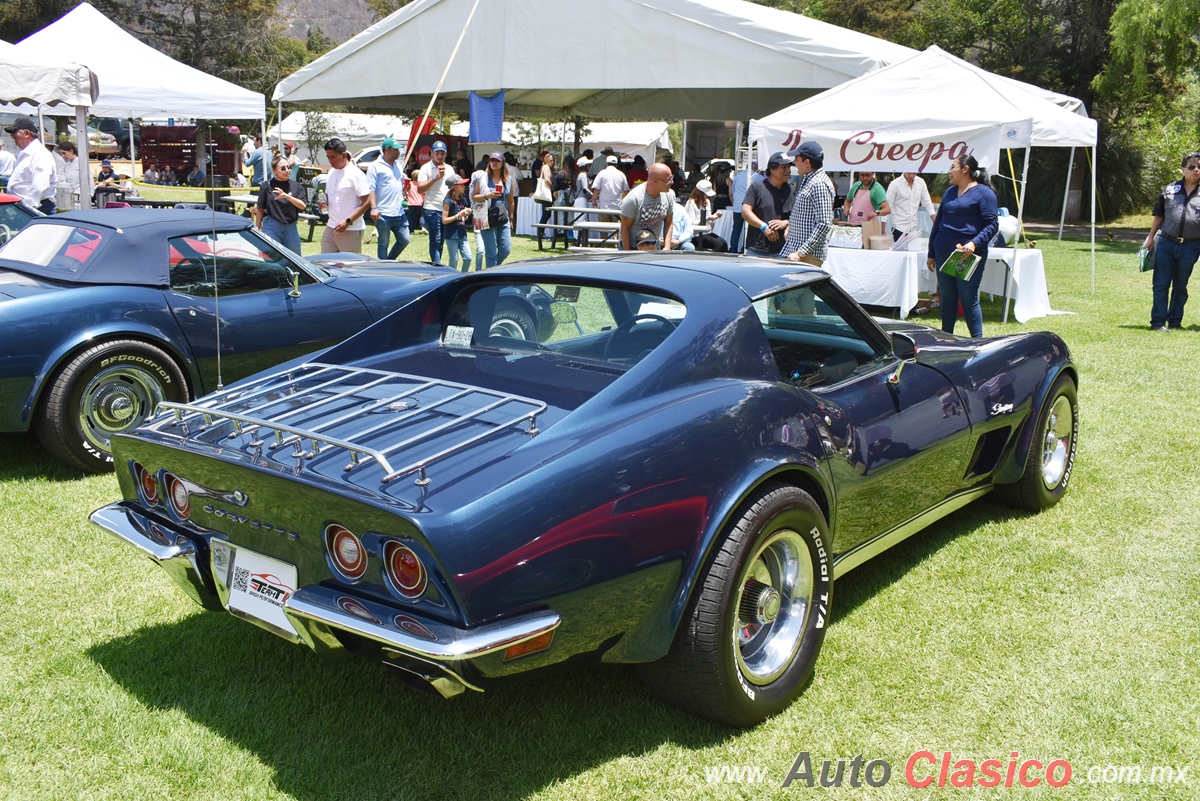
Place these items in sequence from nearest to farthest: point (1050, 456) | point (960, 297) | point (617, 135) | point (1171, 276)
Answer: point (1050, 456) → point (960, 297) → point (1171, 276) → point (617, 135)

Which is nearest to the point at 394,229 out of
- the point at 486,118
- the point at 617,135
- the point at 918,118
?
the point at 918,118

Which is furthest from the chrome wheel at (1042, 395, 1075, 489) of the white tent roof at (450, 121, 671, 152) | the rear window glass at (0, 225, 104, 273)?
the white tent roof at (450, 121, 671, 152)

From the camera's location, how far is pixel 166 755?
107 inches

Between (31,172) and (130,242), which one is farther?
(31,172)

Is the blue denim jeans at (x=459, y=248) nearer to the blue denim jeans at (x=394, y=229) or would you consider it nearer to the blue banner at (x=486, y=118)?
the blue denim jeans at (x=394, y=229)

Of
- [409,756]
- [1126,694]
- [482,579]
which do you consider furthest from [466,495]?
[1126,694]

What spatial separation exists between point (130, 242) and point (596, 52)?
11779mm

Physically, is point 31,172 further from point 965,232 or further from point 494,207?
point 965,232

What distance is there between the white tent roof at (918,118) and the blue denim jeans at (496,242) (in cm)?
316

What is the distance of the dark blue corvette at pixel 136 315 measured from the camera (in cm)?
498

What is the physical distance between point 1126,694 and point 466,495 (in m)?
2.28

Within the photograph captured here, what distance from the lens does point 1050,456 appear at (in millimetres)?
4742

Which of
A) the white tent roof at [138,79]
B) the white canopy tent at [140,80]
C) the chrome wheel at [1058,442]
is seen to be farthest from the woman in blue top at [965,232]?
the white tent roof at [138,79]

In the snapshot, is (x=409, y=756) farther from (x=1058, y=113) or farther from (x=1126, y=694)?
(x=1058, y=113)
